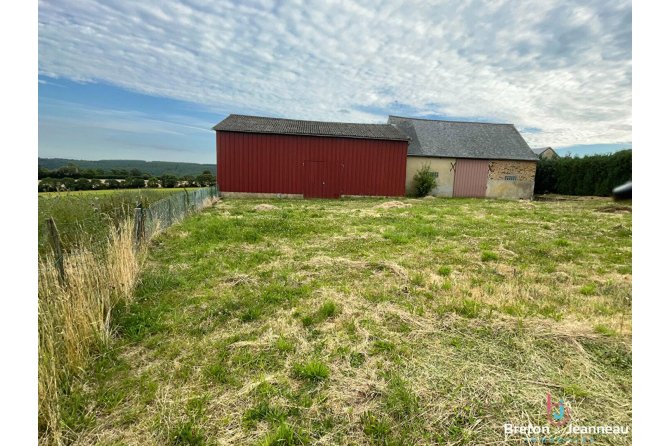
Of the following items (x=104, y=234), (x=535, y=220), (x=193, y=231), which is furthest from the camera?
(x=535, y=220)

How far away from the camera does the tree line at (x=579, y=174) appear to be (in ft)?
49.9

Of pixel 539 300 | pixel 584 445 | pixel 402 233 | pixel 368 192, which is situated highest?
pixel 368 192

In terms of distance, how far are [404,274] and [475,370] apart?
2438 millimetres

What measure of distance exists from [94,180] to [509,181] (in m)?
28.0

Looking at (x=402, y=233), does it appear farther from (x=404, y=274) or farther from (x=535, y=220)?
(x=535, y=220)

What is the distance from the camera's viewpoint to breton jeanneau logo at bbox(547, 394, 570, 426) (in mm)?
2152

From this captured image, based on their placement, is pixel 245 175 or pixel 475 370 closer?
pixel 475 370

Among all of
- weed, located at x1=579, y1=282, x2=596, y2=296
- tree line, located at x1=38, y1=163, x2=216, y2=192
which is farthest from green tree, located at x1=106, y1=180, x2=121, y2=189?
weed, located at x1=579, y1=282, x2=596, y2=296

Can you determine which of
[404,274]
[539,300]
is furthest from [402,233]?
[539,300]

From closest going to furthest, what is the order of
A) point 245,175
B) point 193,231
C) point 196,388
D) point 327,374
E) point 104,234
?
1. point 196,388
2. point 327,374
3. point 104,234
4. point 193,231
5. point 245,175

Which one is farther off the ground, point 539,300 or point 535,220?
point 535,220

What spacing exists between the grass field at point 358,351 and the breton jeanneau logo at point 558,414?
5 cm

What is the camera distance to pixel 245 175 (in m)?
18.6

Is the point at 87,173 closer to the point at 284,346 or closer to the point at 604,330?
the point at 284,346
